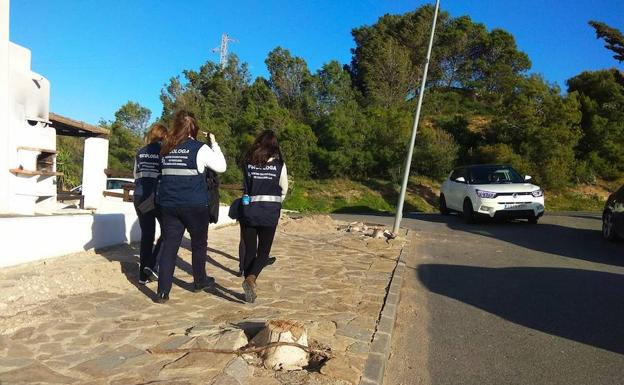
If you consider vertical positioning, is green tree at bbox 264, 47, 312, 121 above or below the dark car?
above

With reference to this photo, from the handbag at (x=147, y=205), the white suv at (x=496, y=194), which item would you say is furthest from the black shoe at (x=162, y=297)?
the white suv at (x=496, y=194)

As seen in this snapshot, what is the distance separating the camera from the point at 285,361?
3.71m

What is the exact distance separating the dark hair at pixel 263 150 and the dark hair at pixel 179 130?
0.63 metres

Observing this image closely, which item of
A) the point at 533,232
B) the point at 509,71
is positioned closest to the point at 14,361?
the point at 533,232

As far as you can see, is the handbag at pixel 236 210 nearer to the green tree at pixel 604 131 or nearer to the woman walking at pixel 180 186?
the woman walking at pixel 180 186

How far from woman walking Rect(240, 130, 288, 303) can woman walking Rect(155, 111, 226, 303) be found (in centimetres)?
38

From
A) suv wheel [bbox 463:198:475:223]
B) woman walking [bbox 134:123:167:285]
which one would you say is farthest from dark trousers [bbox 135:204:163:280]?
suv wheel [bbox 463:198:475:223]

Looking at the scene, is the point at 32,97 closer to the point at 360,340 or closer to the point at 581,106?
the point at 360,340

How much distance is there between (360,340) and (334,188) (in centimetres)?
2668

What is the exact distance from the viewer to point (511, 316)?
5.36 m

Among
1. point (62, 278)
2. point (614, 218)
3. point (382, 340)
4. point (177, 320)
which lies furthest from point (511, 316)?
point (614, 218)

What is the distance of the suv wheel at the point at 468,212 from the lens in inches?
522

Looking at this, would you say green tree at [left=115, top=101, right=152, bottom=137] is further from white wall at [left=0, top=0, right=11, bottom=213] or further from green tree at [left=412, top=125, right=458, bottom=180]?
white wall at [left=0, top=0, right=11, bottom=213]

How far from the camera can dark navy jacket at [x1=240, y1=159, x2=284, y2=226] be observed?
5332mm
